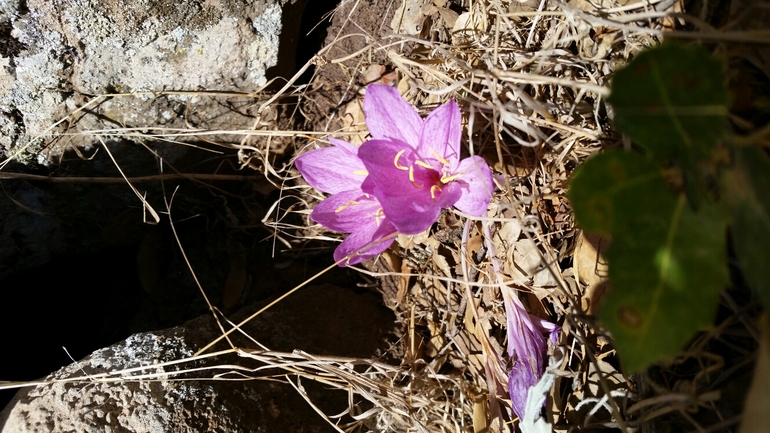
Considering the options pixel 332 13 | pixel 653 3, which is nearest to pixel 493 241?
pixel 653 3

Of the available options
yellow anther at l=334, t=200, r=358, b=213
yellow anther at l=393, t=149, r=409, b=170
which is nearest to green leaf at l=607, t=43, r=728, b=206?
yellow anther at l=393, t=149, r=409, b=170

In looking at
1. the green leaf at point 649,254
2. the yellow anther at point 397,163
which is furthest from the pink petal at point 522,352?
the green leaf at point 649,254

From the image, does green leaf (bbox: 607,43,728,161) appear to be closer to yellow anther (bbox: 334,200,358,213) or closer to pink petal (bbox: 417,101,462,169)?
pink petal (bbox: 417,101,462,169)

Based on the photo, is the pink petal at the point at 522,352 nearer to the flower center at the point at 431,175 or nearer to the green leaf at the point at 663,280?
the flower center at the point at 431,175

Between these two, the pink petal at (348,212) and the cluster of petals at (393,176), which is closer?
the cluster of petals at (393,176)

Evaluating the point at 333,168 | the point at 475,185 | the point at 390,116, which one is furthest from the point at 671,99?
the point at 333,168

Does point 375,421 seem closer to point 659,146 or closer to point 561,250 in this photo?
point 561,250
